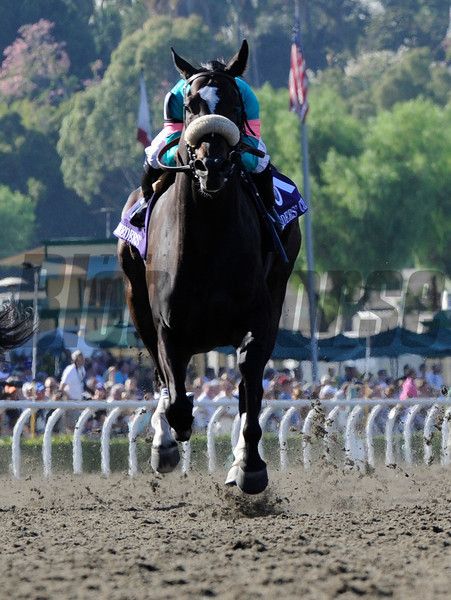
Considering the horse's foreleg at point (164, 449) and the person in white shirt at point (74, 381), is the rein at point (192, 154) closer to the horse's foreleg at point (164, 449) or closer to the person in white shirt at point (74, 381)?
the horse's foreleg at point (164, 449)

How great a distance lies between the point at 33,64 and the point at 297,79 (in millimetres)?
57468

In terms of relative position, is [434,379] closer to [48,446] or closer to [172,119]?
[48,446]

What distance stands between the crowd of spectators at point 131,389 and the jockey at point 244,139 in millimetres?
4183

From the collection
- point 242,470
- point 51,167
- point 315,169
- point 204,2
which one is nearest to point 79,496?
point 242,470

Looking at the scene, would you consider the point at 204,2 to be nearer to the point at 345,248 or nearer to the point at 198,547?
the point at 345,248

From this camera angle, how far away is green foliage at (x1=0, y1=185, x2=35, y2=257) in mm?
59875

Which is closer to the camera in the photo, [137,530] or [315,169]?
[137,530]

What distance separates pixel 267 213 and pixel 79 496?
326cm

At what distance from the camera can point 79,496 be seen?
30.7 ft

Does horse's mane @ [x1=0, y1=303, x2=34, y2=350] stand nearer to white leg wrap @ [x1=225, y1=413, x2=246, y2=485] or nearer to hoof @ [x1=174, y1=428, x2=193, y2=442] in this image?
hoof @ [x1=174, y1=428, x2=193, y2=442]

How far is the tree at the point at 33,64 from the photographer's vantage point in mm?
76125

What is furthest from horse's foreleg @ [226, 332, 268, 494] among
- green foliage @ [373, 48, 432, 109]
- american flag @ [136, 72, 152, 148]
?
green foliage @ [373, 48, 432, 109]

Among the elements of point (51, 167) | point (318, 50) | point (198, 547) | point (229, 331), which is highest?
point (318, 50)

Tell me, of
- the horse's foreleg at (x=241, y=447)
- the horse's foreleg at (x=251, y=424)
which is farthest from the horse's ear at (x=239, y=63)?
the horse's foreleg at (x=241, y=447)
